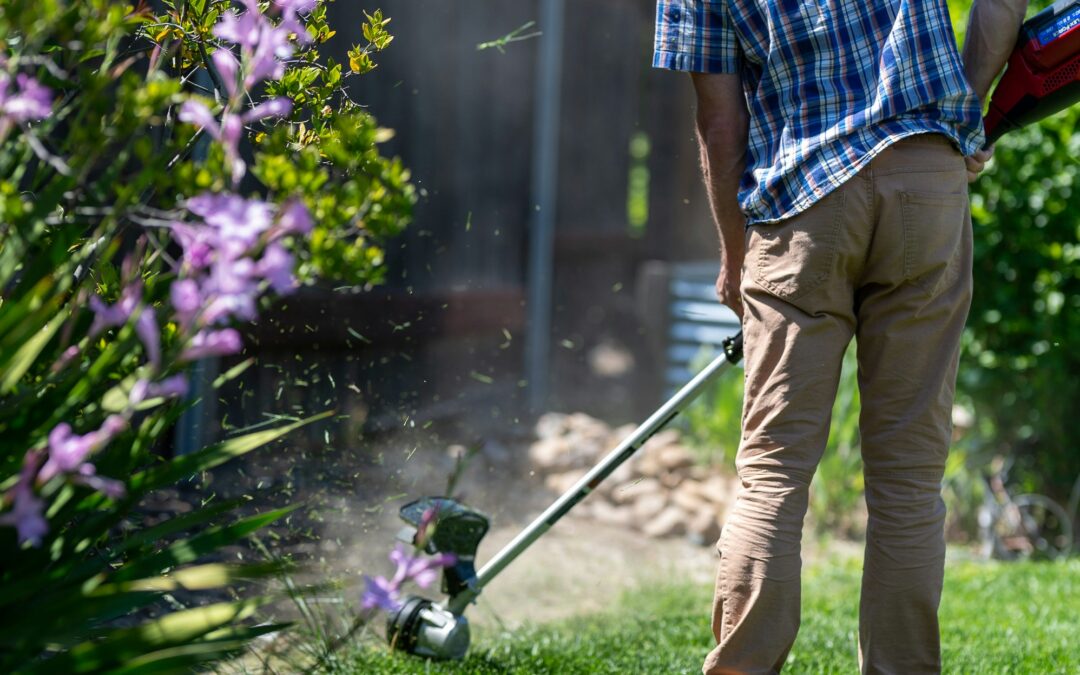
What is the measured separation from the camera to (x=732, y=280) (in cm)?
236

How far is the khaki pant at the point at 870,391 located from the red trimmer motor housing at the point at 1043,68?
346 mm

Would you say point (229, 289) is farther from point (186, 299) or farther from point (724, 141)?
point (724, 141)

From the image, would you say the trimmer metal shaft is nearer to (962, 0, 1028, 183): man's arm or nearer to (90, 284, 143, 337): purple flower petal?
(962, 0, 1028, 183): man's arm

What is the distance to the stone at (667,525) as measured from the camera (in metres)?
4.61

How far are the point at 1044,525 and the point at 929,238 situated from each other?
114 inches

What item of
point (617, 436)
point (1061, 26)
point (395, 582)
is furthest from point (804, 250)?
point (617, 436)

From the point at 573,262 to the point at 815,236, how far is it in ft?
20.3

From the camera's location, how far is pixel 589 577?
3.90 metres

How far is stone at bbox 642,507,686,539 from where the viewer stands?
4.61 m

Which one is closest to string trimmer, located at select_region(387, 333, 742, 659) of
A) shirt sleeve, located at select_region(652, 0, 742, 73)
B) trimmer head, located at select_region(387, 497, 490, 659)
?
trimmer head, located at select_region(387, 497, 490, 659)

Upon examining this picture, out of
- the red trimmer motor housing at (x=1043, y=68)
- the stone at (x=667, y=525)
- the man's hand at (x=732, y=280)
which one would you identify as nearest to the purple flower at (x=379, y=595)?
the man's hand at (x=732, y=280)

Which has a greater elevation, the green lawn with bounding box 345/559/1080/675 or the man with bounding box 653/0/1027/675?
the man with bounding box 653/0/1027/675

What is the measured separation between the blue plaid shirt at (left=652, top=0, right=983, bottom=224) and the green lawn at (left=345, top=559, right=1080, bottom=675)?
1093 mm

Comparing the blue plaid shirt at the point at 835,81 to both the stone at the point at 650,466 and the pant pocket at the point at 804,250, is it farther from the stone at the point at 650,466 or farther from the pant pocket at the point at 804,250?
the stone at the point at 650,466
